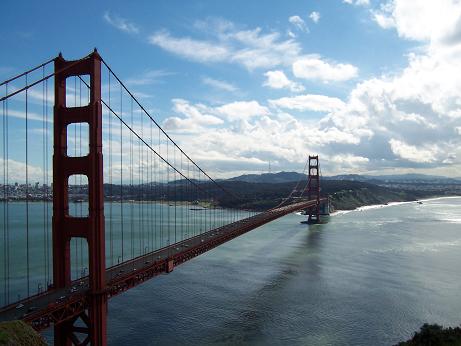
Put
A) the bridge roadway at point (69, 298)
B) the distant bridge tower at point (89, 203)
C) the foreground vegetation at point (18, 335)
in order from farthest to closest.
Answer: the distant bridge tower at point (89, 203) → the bridge roadway at point (69, 298) → the foreground vegetation at point (18, 335)

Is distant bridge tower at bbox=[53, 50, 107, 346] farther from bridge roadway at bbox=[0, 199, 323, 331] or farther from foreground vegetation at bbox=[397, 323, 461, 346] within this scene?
foreground vegetation at bbox=[397, 323, 461, 346]

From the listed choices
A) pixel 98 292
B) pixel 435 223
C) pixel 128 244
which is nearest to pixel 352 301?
pixel 98 292

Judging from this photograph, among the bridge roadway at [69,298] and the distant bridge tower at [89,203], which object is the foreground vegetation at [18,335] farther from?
the distant bridge tower at [89,203]

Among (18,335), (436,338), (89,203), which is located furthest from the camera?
(436,338)

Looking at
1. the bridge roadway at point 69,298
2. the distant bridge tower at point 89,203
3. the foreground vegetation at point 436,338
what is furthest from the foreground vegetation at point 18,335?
the foreground vegetation at point 436,338

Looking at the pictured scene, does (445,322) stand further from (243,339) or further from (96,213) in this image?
(96,213)

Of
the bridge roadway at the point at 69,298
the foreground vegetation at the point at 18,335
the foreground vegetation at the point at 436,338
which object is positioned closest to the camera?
the foreground vegetation at the point at 18,335

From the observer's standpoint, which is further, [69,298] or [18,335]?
[69,298]

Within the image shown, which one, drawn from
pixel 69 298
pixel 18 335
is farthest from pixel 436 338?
pixel 18 335

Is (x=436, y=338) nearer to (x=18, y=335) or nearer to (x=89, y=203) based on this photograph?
(x=89, y=203)
